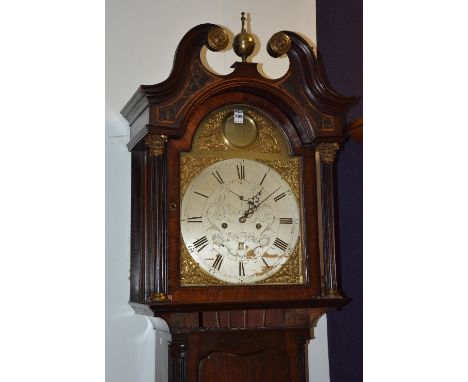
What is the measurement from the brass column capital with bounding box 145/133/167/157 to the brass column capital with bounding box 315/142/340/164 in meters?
0.56

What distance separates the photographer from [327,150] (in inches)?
97.1

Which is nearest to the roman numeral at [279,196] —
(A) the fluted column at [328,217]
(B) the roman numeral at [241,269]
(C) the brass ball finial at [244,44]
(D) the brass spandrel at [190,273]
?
(A) the fluted column at [328,217]

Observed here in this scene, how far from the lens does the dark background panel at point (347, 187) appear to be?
9.64 ft

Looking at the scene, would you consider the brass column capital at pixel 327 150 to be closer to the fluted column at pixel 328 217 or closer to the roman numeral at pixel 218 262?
the fluted column at pixel 328 217

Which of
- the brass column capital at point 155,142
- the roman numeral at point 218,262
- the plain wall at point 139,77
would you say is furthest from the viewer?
the plain wall at point 139,77

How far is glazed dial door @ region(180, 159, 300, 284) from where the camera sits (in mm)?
2373

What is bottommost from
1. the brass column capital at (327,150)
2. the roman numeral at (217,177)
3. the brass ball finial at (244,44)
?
the roman numeral at (217,177)

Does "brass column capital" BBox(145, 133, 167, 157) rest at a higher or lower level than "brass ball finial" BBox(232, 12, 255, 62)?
lower

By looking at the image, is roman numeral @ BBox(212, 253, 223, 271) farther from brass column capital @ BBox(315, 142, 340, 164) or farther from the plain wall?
brass column capital @ BBox(315, 142, 340, 164)

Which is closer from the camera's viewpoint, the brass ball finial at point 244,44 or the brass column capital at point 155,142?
the brass column capital at point 155,142

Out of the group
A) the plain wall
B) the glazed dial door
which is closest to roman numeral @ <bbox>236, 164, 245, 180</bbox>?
the glazed dial door

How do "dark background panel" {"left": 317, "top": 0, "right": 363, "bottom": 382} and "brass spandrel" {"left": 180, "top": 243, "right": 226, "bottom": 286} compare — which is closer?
"brass spandrel" {"left": 180, "top": 243, "right": 226, "bottom": 286}

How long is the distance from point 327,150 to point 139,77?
842mm
